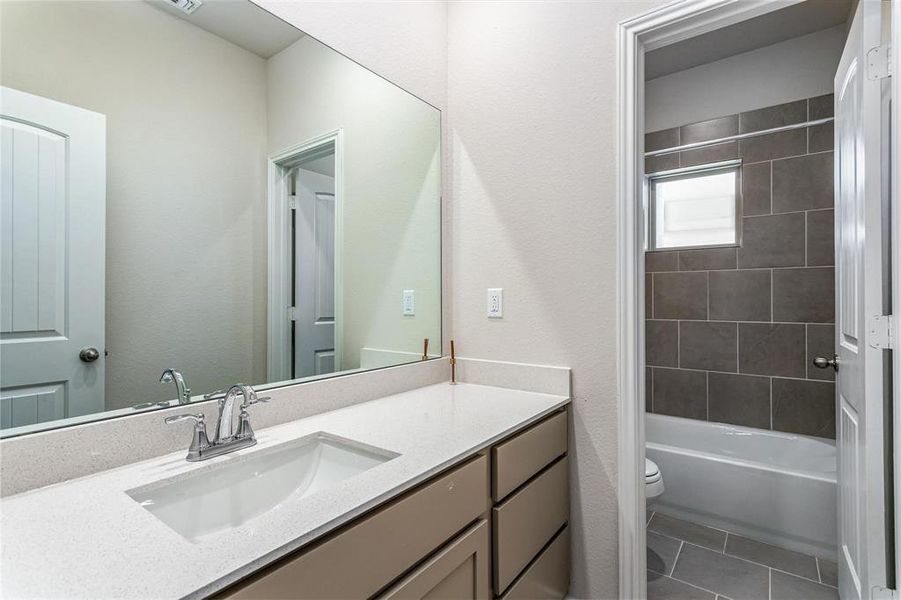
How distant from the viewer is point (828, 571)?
1896 millimetres

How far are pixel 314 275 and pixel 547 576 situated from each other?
126 cm

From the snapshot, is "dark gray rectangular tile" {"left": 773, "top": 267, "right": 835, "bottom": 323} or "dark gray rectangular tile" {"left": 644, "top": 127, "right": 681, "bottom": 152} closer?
"dark gray rectangular tile" {"left": 773, "top": 267, "right": 835, "bottom": 323}

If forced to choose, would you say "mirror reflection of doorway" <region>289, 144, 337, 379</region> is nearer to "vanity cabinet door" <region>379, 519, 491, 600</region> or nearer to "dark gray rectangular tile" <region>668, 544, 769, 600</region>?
"vanity cabinet door" <region>379, 519, 491, 600</region>

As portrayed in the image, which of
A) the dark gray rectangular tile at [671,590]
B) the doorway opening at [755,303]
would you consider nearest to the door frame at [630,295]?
the doorway opening at [755,303]

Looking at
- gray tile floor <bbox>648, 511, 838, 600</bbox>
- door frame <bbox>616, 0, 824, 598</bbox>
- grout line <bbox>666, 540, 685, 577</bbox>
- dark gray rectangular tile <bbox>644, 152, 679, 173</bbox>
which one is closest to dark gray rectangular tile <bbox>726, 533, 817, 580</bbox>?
gray tile floor <bbox>648, 511, 838, 600</bbox>

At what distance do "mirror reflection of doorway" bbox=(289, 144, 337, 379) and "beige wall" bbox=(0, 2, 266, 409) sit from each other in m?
0.12

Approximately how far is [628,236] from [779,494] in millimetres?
1606

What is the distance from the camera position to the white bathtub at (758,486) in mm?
2014

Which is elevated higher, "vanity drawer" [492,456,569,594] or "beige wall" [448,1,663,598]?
"beige wall" [448,1,663,598]

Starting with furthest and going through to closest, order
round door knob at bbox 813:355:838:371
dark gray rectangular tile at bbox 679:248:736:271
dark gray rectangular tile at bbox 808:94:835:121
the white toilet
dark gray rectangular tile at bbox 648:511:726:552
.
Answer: dark gray rectangular tile at bbox 679:248:736:271 → dark gray rectangular tile at bbox 808:94:835:121 → dark gray rectangular tile at bbox 648:511:726:552 → the white toilet → round door knob at bbox 813:355:838:371

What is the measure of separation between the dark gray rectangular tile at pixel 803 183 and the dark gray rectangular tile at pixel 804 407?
1.00 meters

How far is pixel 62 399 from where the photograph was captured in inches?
35.5

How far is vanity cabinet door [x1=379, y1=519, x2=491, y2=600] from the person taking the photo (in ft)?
2.92

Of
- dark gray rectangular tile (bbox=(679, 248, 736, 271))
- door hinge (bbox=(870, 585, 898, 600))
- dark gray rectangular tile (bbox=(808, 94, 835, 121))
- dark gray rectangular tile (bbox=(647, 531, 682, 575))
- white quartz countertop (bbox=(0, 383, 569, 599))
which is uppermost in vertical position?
dark gray rectangular tile (bbox=(808, 94, 835, 121))
